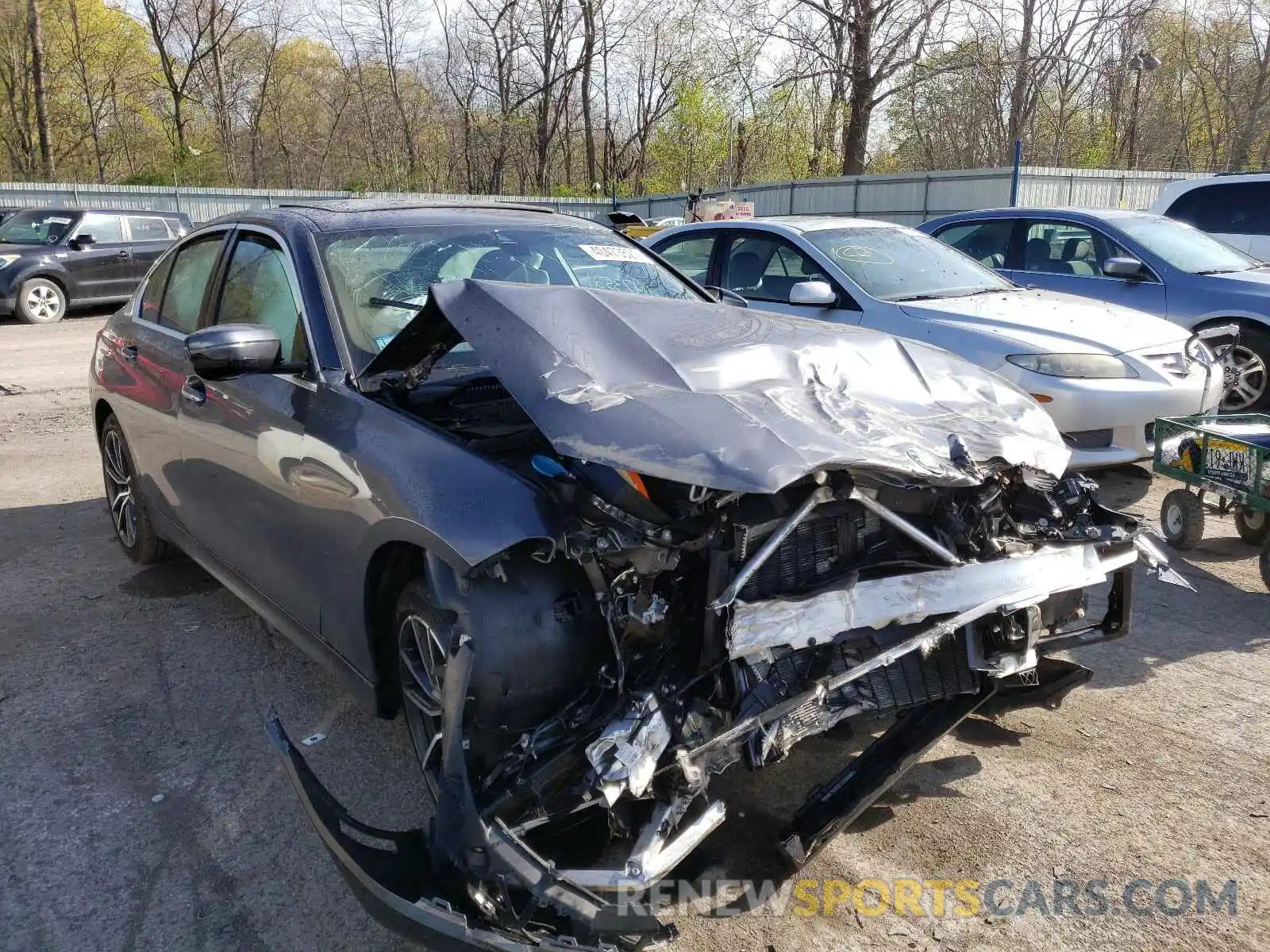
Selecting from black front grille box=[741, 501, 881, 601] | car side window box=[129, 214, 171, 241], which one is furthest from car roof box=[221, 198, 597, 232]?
car side window box=[129, 214, 171, 241]

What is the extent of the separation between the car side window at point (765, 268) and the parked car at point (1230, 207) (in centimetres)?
519

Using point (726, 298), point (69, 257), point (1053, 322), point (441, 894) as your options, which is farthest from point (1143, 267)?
point (69, 257)

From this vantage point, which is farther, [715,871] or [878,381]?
[878,381]

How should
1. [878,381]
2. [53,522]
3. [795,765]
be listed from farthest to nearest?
[53,522] → [795,765] → [878,381]

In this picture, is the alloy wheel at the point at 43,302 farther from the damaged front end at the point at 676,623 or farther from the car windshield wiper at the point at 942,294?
the damaged front end at the point at 676,623

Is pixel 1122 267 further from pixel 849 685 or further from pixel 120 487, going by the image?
pixel 120 487

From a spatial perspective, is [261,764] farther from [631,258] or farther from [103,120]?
[103,120]

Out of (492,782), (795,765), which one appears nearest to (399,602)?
(492,782)

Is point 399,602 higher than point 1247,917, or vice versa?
point 399,602

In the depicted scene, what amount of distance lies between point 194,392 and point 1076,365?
185 inches

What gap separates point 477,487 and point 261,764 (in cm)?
146

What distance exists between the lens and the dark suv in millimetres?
15078

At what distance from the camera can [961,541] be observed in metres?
2.65

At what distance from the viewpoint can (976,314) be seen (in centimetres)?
618
